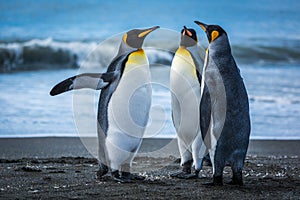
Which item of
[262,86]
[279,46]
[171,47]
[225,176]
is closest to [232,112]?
[225,176]

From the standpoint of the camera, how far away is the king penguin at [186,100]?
21.2 feet

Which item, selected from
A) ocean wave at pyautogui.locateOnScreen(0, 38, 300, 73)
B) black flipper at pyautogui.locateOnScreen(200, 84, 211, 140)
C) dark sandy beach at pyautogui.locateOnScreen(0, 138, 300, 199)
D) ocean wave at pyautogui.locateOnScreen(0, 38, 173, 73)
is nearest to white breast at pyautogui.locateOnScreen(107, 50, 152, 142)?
dark sandy beach at pyautogui.locateOnScreen(0, 138, 300, 199)

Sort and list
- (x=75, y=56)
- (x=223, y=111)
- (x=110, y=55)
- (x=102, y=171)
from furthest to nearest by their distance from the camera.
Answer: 1. (x=75, y=56)
2. (x=110, y=55)
3. (x=102, y=171)
4. (x=223, y=111)

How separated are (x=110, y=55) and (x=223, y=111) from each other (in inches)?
477

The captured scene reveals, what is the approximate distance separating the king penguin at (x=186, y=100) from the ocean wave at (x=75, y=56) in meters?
9.57

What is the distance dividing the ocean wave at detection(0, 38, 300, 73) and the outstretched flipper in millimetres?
10023

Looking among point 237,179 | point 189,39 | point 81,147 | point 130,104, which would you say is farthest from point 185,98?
point 81,147

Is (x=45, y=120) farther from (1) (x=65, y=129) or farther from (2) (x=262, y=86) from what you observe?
(2) (x=262, y=86)

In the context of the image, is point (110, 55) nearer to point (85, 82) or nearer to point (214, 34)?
point (85, 82)

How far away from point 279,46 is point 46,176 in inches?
704

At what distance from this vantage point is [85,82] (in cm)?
579

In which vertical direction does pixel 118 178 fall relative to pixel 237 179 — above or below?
below

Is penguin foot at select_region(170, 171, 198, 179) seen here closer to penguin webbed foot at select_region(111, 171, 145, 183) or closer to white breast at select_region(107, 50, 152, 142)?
penguin webbed foot at select_region(111, 171, 145, 183)

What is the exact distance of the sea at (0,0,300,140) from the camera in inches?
374
